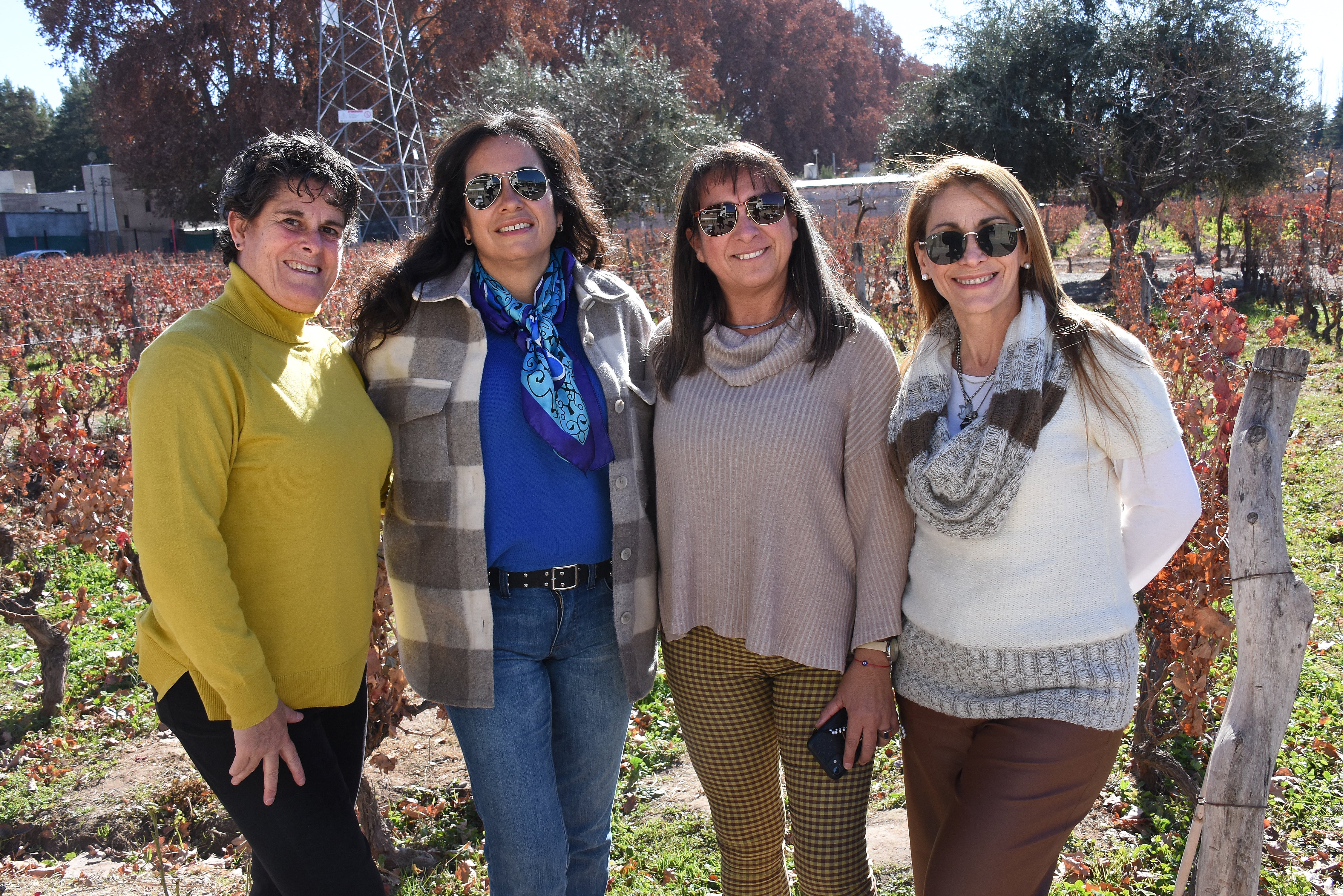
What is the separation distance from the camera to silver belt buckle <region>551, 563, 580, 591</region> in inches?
86.9

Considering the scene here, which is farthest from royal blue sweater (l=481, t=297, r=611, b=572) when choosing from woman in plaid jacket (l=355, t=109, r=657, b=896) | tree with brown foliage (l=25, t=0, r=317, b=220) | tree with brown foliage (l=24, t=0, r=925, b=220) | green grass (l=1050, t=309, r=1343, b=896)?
tree with brown foliage (l=25, t=0, r=317, b=220)

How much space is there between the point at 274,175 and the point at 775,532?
1347mm

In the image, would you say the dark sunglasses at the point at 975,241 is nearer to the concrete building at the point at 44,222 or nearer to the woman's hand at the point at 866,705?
the woman's hand at the point at 866,705

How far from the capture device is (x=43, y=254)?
30.2 metres

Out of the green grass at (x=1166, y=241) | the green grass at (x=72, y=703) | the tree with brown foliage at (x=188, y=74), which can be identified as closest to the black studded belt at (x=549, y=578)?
the green grass at (x=72, y=703)

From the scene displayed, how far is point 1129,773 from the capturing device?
12.5 feet

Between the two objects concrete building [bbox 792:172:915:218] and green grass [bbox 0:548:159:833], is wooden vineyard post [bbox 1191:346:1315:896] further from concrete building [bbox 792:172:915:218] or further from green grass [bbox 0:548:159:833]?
concrete building [bbox 792:172:915:218]

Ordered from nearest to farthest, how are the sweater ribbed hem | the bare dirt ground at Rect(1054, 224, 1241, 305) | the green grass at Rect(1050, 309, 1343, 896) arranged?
the sweater ribbed hem → the green grass at Rect(1050, 309, 1343, 896) → the bare dirt ground at Rect(1054, 224, 1241, 305)

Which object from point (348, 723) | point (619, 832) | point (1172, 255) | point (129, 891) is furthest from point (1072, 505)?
point (1172, 255)

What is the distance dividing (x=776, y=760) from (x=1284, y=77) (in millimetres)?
19843

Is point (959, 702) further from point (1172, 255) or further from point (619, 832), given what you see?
point (1172, 255)

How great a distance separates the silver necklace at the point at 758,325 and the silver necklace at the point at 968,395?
424 mm

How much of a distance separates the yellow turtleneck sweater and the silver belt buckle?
40 cm

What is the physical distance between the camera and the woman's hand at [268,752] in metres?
1.84
